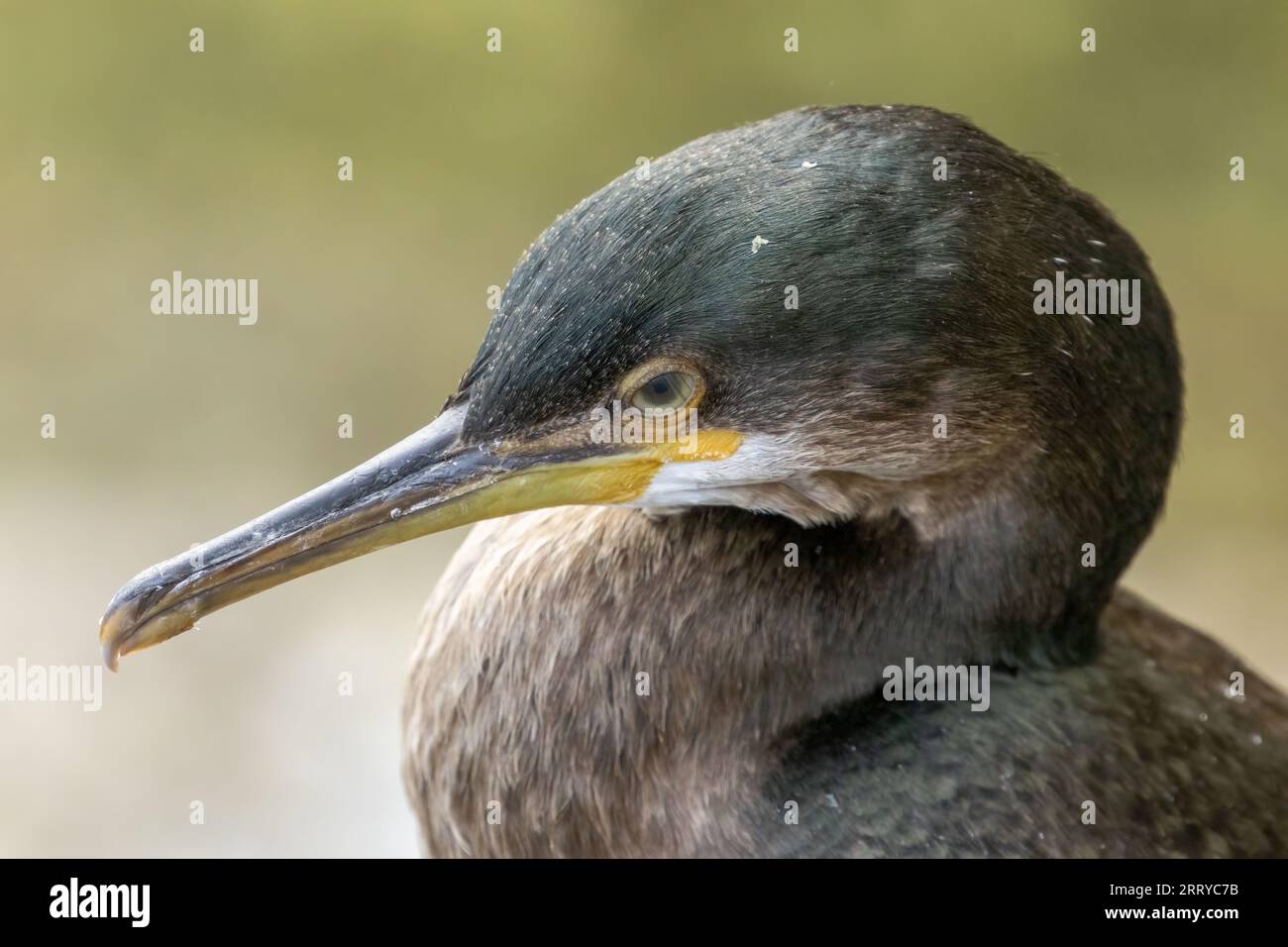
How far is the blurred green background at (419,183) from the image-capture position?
5.06 meters

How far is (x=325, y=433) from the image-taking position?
200 inches

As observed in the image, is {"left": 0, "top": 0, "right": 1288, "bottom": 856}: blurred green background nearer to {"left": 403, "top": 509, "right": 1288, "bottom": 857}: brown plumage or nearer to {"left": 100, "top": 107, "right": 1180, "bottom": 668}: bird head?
{"left": 403, "top": 509, "right": 1288, "bottom": 857}: brown plumage

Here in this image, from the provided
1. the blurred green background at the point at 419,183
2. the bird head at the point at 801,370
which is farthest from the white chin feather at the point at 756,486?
the blurred green background at the point at 419,183

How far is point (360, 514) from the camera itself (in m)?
1.90

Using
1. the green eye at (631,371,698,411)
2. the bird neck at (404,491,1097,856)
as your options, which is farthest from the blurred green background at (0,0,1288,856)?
the green eye at (631,371,698,411)

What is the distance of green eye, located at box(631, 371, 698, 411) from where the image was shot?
184 centimetres

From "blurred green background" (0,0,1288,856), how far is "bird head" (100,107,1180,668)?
2.92 meters

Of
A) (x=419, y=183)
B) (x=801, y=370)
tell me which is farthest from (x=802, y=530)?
(x=419, y=183)

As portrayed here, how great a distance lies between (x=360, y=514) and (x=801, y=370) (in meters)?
0.63

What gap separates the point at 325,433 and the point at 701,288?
3.53 meters

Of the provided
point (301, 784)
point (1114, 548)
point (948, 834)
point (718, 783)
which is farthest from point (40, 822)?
point (1114, 548)

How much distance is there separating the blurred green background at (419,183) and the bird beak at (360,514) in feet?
9.46

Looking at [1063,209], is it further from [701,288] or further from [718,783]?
[718,783]

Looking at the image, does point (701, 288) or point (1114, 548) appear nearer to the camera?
point (701, 288)
